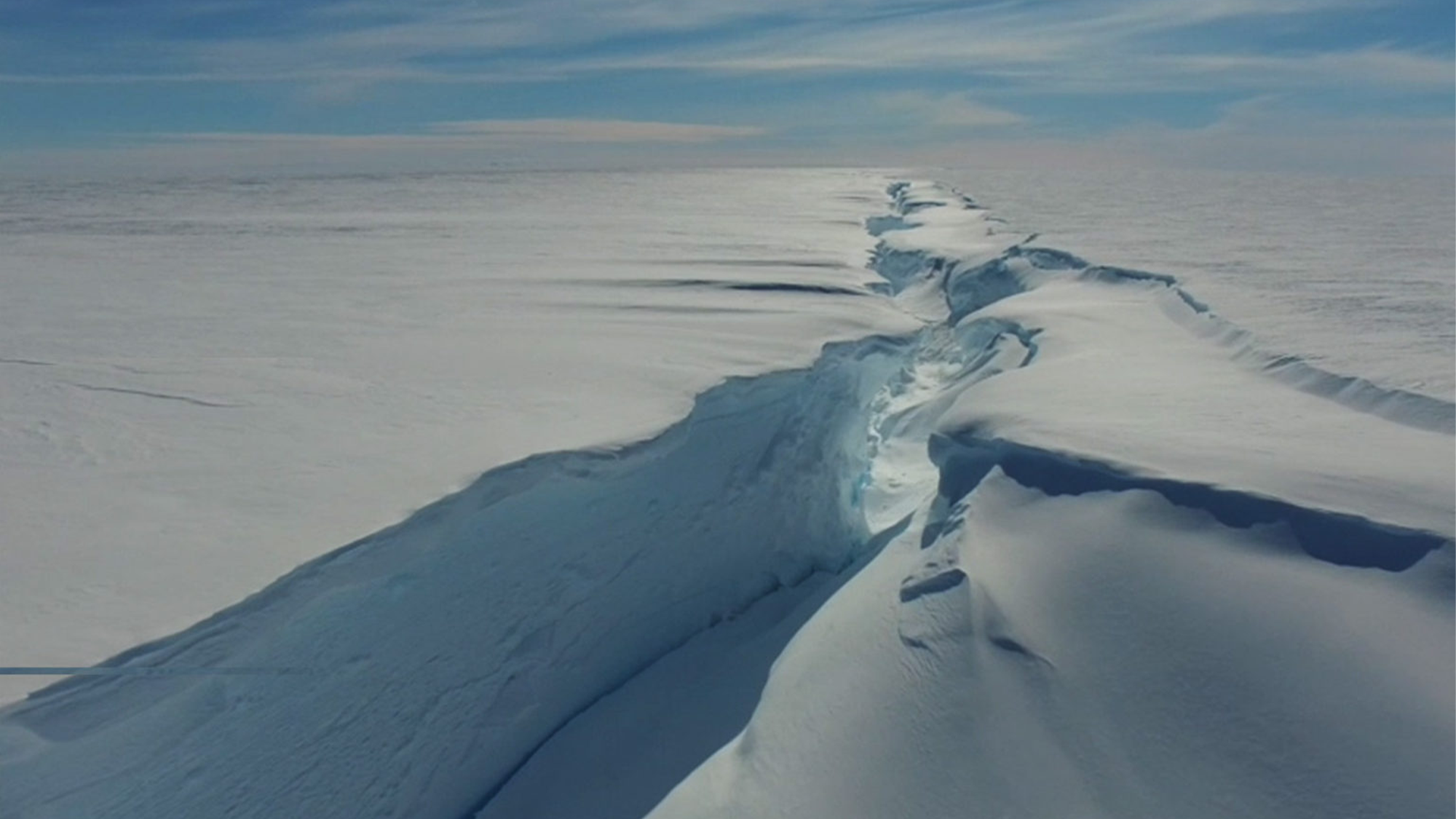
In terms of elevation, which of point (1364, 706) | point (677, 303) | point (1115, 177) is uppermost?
point (677, 303)

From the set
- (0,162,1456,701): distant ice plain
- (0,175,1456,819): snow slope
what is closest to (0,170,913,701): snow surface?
(0,162,1456,701): distant ice plain

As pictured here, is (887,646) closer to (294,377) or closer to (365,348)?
(294,377)

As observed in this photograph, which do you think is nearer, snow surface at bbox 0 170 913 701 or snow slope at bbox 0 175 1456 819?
snow slope at bbox 0 175 1456 819

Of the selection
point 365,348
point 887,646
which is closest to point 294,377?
point 365,348

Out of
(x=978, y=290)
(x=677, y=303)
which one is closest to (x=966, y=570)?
(x=677, y=303)

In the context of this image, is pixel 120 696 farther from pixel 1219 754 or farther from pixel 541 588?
pixel 1219 754

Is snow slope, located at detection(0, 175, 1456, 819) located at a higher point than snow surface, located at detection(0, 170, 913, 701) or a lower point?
lower

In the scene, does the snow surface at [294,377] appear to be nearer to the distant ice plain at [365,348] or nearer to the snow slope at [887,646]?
the distant ice plain at [365,348]

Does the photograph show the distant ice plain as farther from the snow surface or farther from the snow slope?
the snow slope

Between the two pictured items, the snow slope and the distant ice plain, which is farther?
A: the distant ice plain
